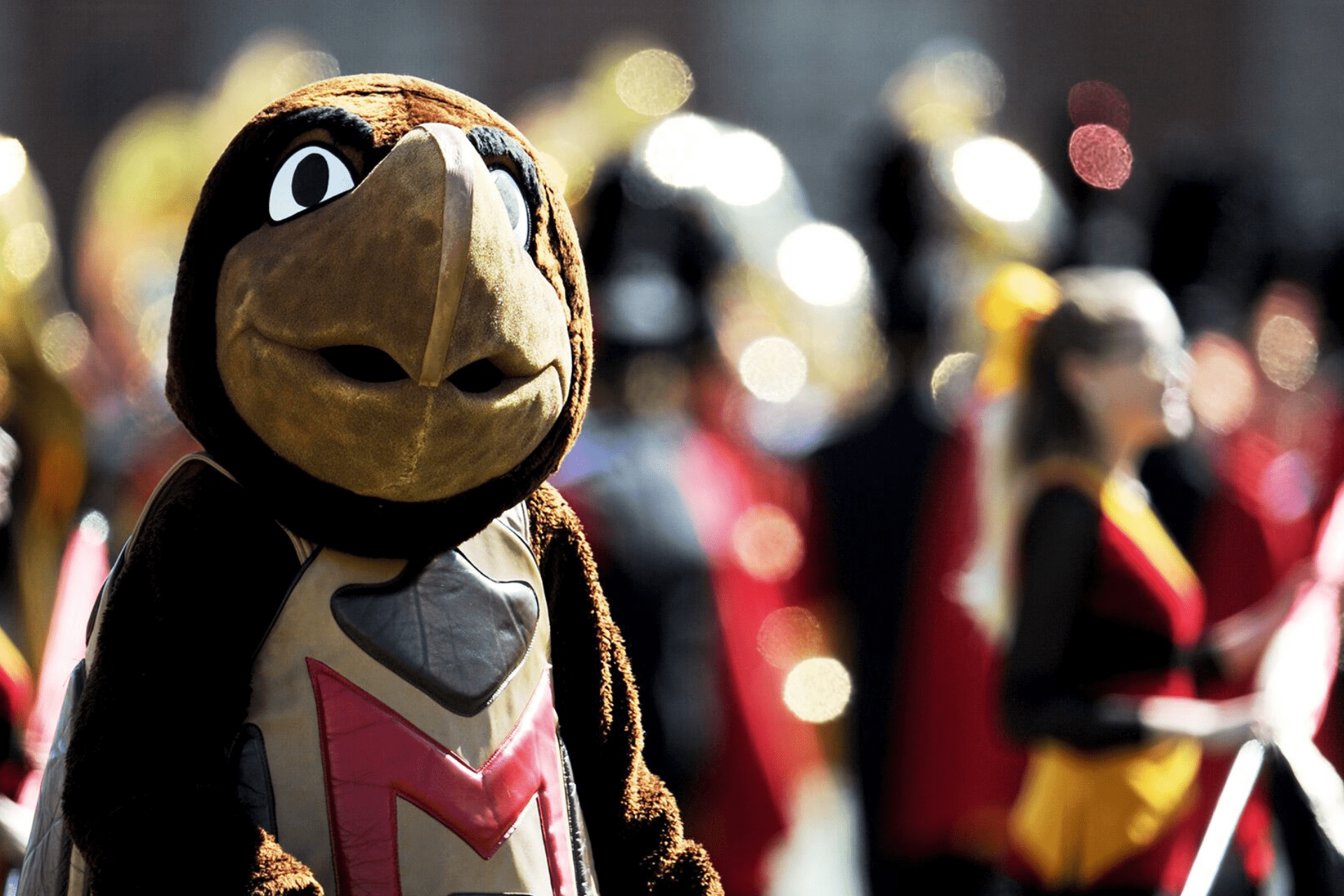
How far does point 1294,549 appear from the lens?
461 centimetres

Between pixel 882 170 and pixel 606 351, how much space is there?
68.7 inches

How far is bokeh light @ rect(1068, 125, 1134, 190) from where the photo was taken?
6375mm

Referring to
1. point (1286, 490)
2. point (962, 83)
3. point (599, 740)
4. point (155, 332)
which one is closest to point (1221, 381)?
point (1286, 490)

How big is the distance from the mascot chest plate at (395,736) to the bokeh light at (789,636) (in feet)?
8.23

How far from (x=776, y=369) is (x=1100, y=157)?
4.62 ft

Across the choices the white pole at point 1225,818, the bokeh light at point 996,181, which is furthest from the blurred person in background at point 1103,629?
the bokeh light at point 996,181

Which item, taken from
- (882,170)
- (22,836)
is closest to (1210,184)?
(882,170)

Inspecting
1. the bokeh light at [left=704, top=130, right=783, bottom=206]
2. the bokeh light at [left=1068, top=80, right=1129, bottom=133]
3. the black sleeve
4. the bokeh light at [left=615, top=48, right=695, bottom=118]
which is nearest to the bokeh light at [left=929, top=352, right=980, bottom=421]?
the bokeh light at [left=704, top=130, right=783, bottom=206]

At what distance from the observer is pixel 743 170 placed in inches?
257

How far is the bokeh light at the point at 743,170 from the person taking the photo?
5871 mm

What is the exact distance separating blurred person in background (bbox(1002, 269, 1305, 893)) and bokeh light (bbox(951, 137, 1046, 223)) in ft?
6.56

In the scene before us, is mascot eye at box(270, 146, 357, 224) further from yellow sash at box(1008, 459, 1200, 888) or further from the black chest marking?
yellow sash at box(1008, 459, 1200, 888)

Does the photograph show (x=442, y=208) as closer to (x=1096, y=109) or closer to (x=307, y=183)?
(x=307, y=183)

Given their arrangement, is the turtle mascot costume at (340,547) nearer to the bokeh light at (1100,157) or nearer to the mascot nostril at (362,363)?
the mascot nostril at (362,363)
